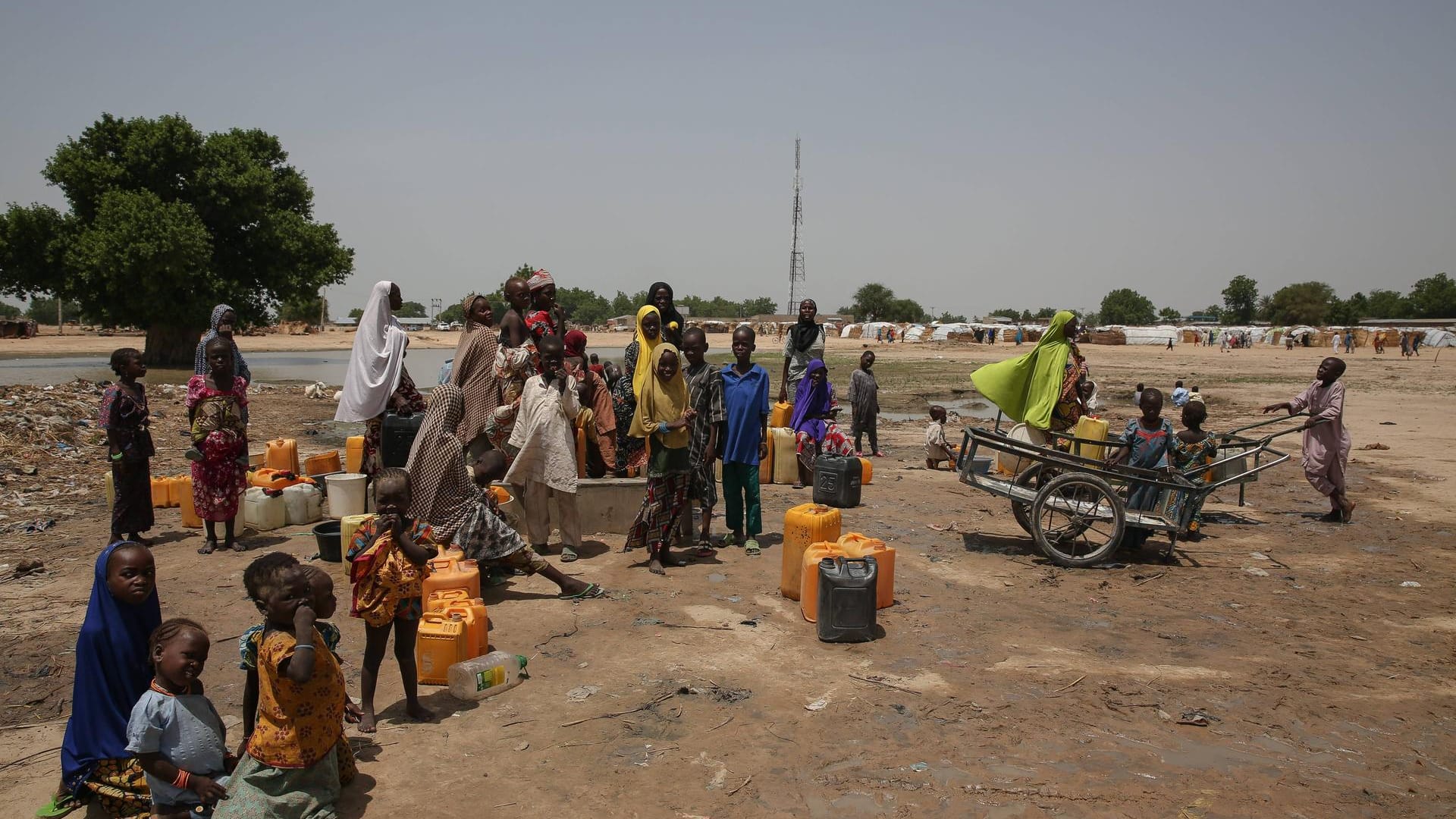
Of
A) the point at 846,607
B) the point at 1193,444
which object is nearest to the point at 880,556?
the point at 846,607

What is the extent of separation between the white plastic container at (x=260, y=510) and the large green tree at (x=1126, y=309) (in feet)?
392

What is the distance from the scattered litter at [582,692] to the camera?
184 inches

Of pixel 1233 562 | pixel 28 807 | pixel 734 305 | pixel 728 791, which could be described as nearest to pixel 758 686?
pixel 728 791

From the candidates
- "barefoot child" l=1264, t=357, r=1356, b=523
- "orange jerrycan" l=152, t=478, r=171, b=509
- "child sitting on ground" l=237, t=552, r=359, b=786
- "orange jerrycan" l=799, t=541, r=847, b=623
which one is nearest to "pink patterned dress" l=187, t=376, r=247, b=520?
"orange jerrycan" l=152, t=478, r=171, b=509

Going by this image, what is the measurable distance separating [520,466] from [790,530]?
2.16 m

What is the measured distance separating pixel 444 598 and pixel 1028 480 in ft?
17.3

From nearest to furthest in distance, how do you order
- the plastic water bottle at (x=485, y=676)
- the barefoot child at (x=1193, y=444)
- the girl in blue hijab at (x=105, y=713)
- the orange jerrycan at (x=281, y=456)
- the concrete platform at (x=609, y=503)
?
the girl in blue hijab at (x=105, y=713), the plastic water bottle at (x=485, y=676), the concrete platform at (x=609, y=503), the barefoot child at (x=1193, y=444), the orange jerrycan at (x=281, y=456)

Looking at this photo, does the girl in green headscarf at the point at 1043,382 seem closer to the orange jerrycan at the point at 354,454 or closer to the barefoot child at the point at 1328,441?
the barefoot child at the point at 1328,441

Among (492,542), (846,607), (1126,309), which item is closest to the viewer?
(846,607)

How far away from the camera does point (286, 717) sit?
132 inches

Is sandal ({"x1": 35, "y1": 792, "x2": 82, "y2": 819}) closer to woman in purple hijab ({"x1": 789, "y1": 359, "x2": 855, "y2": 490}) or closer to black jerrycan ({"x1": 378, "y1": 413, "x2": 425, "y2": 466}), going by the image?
black jerrycan ({"x1": 378, "y1": 413, "x2": 425, "y2": 466})

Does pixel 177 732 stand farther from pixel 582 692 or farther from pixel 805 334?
pixel 805 334

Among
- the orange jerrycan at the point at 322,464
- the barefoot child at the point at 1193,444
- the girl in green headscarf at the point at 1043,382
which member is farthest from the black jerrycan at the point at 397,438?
the barefoot child at the point at 1193,444

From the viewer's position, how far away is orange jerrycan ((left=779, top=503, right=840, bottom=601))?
625 cm
